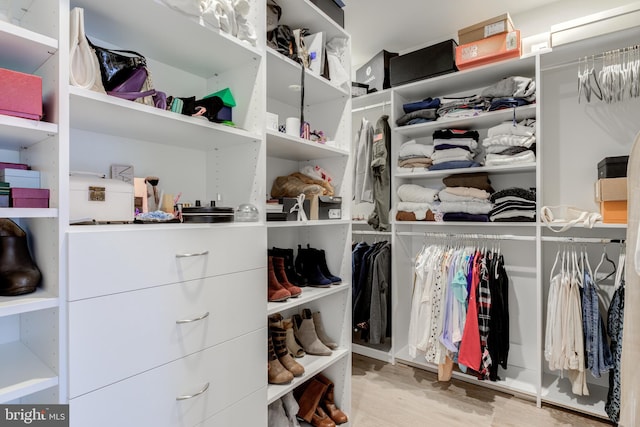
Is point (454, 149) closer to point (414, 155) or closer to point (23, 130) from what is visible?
point (414, 155)

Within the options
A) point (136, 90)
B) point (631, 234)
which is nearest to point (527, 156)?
point (631, 234)

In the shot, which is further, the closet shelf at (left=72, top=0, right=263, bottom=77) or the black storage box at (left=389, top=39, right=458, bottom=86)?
the black storage box at (left=389, top=39, right=458, bottom=86)

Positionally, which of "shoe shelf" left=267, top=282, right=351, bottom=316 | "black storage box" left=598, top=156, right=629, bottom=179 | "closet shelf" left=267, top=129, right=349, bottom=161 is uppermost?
A: "closet shelf" left=267, top=129, right=349, bottom=161

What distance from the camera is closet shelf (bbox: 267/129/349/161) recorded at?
158 centimetres

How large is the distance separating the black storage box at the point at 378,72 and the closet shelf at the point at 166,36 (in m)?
1.67

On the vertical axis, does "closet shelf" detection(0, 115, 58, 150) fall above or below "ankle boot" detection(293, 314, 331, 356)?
above

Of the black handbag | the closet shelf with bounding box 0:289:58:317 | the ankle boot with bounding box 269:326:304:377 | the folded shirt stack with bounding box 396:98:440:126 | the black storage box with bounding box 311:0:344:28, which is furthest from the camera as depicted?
the folded shirt stack with bounding box 396:98:440:126

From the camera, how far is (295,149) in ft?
5.92

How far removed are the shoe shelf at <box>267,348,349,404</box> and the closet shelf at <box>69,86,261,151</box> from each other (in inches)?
43.7

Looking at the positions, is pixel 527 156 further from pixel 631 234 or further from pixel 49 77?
pixel 49 77

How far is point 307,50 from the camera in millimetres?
1802

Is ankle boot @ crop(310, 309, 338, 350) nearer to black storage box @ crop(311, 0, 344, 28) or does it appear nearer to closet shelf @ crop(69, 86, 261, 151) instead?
closet shelf @ crop(69, 86, 261, 151)

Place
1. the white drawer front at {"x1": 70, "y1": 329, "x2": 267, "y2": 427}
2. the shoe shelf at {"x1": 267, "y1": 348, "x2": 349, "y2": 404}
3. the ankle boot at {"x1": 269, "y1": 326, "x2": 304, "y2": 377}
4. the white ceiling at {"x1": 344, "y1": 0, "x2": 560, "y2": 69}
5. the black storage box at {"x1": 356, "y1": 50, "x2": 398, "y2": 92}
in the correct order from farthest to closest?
the black storage box at {"x1": 356, "y1": 50, "x2": 398, "y2": 92} < the white ceiling at {"x1": 344, "y1": 0, "x2": 560, "y2": 69} < the ankle boot at {"x1": 269, "y1": 326, "x2": 304, "y2": 377} < the shoe shelf at {"x1": 267, "y1": 348, "x2": 349, "y2": 404} < the white drawer front at {"x1": 70, "y1": 329, "x2": 267, "y2": 427}

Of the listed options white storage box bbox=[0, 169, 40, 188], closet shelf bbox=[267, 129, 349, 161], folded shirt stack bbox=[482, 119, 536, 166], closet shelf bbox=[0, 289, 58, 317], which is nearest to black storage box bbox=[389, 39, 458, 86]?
folded shirt stack bbox=[482, 119, 536, 166]
